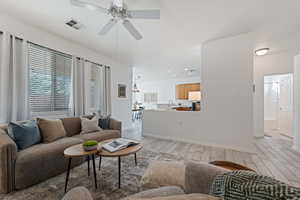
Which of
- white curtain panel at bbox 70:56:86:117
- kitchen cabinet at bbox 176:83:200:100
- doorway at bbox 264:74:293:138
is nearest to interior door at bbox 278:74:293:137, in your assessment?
doorway at bbox 264:74:293:138

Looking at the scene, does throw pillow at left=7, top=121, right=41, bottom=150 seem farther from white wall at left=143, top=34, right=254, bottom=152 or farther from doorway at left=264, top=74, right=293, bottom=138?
doorway at left=264, top=74, right=293, bottom=138

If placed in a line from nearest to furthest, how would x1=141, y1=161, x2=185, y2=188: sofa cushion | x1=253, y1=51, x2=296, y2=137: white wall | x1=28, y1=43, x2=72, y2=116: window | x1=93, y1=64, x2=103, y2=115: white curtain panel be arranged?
x1=141, y1=161, x2=185, y2=188: sofa cushion, x1=28, y1=43, x2=72, y2=116: window, x1=253, y1=51, x2=296, y2=137: white wall, x1=93, y1=64, x2=103, y2=115: white curtain panel

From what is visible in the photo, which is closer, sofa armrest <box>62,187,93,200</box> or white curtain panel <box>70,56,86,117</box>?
sofa armrest <box>62,187,93,200</box>

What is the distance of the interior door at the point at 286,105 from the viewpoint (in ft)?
14.4

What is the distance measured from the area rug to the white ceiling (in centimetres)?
274

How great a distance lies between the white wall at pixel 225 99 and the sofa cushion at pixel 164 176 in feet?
7.74

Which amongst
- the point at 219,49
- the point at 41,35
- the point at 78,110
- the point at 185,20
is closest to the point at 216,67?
the point at 219,49

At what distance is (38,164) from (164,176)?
178cm

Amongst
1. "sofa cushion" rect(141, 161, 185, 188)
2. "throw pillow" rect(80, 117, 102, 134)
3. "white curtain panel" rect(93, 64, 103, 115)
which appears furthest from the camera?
"white curtain panel" rect(93, 64, 103, 115)

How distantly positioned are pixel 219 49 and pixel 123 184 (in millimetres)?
3631

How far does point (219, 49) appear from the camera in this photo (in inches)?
129

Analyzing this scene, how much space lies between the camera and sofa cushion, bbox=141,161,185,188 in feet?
4.02

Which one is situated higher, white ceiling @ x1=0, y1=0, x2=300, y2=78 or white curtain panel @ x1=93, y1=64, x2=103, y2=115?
white ceiling @ x1=0, y1=0, x2=300, y2=78

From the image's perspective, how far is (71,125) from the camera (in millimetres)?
2904
